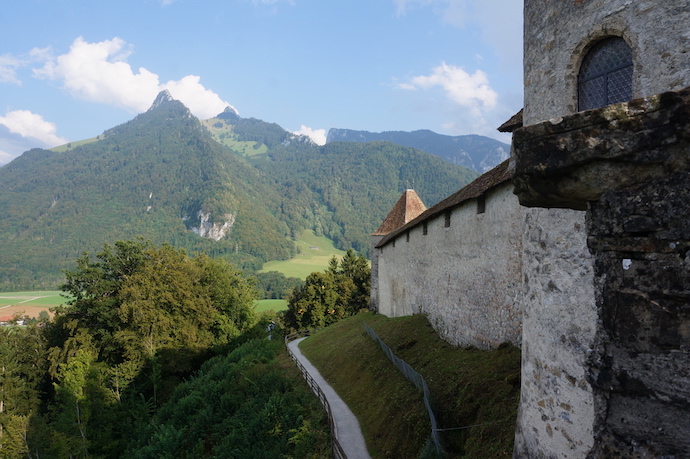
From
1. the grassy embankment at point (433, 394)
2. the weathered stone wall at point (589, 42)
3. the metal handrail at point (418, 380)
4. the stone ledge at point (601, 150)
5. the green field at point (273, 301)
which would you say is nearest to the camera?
the stone ledge at point (601, 150)

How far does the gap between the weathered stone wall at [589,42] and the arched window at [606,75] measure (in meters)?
0.12

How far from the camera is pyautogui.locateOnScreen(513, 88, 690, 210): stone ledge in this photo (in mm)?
2455

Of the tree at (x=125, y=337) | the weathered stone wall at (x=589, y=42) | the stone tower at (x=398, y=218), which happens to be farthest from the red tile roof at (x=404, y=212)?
the weathered stone wall at (x=589, y=42)

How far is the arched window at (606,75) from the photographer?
6449 mm

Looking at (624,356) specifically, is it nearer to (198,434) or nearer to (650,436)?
(650,436)

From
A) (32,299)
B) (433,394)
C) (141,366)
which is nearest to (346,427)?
(433,394)

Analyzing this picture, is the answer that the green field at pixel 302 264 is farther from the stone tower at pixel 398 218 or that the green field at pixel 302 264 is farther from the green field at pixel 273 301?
the stone tower at pixel 398 218

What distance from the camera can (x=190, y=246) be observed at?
19275 centimetres

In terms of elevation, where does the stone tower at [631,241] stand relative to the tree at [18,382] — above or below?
above

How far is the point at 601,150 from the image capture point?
8.69ft

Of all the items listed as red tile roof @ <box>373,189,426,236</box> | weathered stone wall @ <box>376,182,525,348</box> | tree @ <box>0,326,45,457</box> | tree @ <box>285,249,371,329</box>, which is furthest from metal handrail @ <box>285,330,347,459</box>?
tree @ <box>0,326,45,457</box>

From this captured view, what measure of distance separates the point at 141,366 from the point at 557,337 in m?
32.7

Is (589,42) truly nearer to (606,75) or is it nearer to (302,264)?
(606,75)

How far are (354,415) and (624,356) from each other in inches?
541
